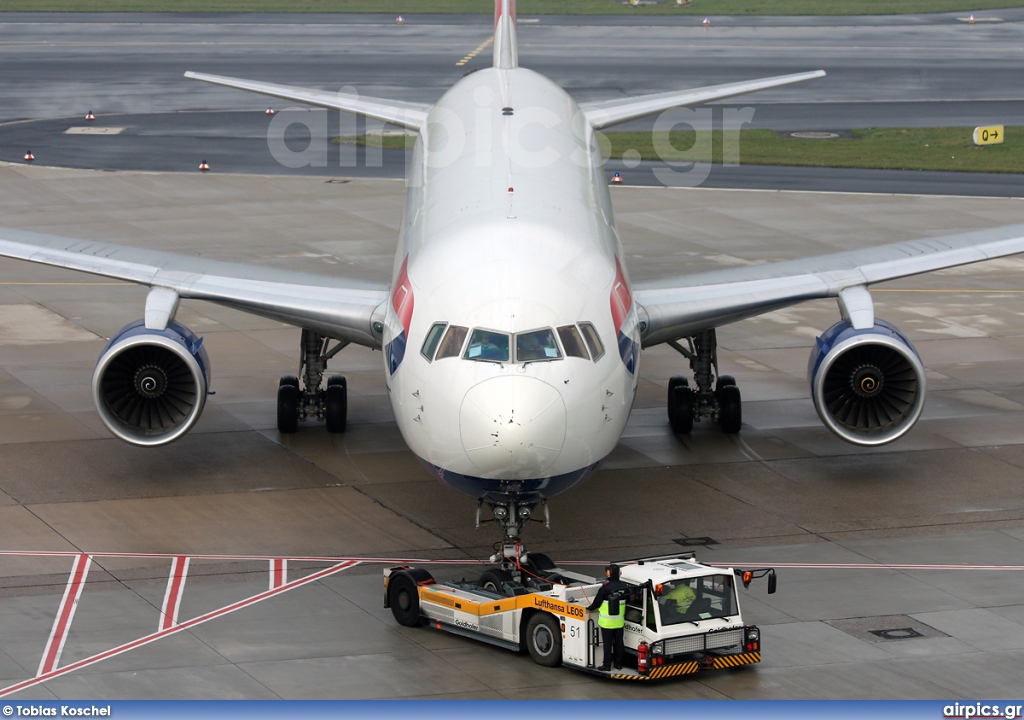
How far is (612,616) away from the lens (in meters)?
19.1

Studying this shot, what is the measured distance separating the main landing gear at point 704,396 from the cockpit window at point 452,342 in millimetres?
9116

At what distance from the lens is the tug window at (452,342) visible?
68.9 ft

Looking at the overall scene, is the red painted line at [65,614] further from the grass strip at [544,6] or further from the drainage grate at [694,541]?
the grass strip at [544,6]

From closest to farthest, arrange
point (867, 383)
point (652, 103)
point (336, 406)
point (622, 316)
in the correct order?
point (622, 316) → point (867, 383) → point (336, 406) → point (652, 103)

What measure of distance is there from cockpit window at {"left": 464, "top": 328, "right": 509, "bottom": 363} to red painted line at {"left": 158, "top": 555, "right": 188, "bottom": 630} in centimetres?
504

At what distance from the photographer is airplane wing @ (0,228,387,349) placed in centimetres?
2664

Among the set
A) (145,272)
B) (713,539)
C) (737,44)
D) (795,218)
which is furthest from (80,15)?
(713,539)

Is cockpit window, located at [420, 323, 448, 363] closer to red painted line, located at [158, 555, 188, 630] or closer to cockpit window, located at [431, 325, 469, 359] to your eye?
cockpit window, located at [431, 325, 469, 359]

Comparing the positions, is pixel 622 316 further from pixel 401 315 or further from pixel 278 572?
pixel 278 572

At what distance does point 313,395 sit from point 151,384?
4092mm

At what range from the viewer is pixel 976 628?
21.0m

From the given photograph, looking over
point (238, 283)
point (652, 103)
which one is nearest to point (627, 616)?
point (238, 283)

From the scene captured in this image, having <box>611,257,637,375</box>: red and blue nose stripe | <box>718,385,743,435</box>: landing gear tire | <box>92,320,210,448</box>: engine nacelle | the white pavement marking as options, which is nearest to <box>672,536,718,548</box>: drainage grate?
<box>611,257,637,375</box>: red and blue nose stripe

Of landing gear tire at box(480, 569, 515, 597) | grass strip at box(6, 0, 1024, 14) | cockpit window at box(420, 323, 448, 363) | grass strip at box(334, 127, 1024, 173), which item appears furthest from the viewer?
grass strip at box(6, 0, 1024, 14)
